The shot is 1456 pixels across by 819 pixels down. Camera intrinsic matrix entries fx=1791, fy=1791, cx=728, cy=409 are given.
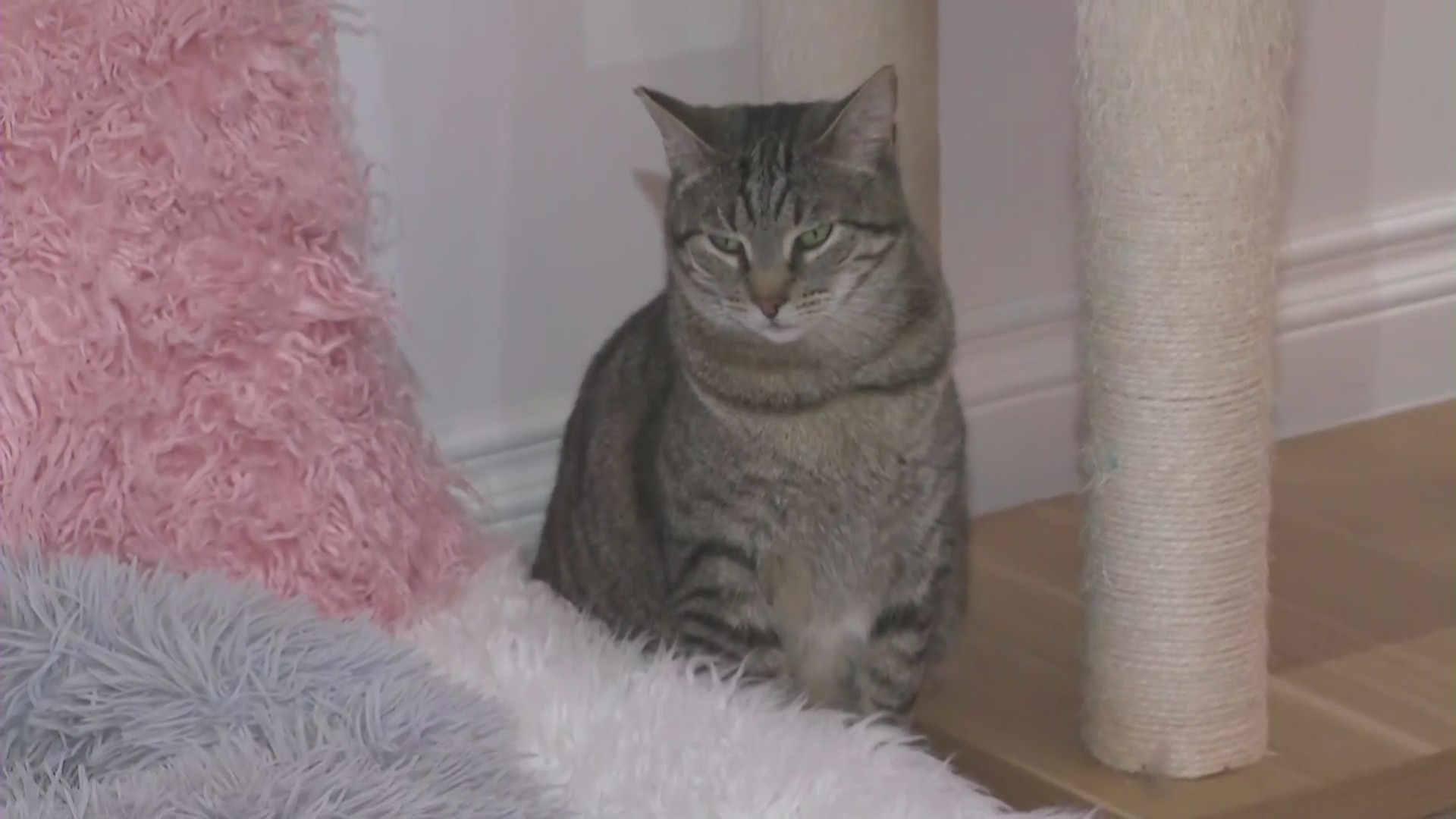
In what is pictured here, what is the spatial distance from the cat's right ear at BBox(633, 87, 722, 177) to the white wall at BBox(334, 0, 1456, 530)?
0.91 ft

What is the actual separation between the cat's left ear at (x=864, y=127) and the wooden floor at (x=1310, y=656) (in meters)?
0.47

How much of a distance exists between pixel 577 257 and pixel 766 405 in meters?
0.39

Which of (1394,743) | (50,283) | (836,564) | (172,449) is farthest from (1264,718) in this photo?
(50,283)

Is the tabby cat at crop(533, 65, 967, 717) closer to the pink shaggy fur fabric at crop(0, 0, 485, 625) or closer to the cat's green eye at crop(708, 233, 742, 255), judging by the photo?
the cat's green eye at crop(708, 233, 742, 255)

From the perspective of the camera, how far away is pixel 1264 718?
1312mm

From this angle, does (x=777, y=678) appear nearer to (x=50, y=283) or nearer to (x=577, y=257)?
(x=577, y=257)

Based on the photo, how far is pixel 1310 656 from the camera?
150 cm

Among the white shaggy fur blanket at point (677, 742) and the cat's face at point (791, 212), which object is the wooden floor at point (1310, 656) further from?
the cat's face at point (791, 212)

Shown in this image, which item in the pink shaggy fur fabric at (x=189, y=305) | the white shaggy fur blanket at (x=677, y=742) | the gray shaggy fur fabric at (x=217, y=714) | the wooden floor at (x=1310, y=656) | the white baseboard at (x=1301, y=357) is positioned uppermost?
the pink shaggy fur fabric at (x=189, y=305)

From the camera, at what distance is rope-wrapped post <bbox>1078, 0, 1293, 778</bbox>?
114cm

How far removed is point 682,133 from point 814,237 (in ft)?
0.40

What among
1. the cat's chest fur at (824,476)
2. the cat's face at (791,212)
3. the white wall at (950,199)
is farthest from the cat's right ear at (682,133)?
the white wall at (950,199)

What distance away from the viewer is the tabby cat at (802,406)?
1234mm

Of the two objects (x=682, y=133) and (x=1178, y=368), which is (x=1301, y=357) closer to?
(x=1178, y=368)
